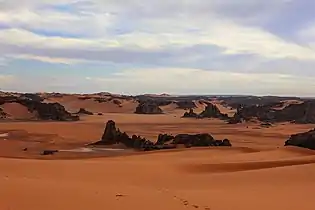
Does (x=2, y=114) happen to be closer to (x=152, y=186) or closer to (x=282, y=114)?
(x=282, y=114)

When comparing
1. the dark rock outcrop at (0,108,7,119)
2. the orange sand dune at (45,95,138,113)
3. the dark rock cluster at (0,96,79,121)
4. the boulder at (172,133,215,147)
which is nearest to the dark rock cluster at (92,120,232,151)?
the boulder at (172,133,215,147)

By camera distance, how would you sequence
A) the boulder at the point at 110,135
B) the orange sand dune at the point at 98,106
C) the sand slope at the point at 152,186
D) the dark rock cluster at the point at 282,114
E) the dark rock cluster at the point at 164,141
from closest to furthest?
the sand slope at the point at 152,186, the dark rock cluster at the point at 164,141, the boulder at the point at 110,135, the dark rock cluster at the point at 282,114, the orange sand dune at the point at 98,106

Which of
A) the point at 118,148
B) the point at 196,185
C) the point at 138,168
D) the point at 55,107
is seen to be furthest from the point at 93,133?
the point at 196,185

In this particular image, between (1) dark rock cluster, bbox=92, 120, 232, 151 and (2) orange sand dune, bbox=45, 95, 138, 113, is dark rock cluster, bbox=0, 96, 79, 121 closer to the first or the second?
(2) orange sand dune, bbox=45, 95, 138, 113

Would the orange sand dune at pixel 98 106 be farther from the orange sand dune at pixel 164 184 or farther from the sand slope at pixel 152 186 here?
the sand slope at pixel 152 186

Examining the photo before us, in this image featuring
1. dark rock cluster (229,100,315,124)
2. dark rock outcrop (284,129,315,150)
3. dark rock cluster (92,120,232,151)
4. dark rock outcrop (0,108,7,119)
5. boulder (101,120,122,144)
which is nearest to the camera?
dark rock outcrop (284,129,315,150)

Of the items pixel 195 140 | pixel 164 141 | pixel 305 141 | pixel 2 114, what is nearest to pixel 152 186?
pixel 305 141

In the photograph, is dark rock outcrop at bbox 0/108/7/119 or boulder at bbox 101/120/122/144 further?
dark rock outcrop at bbox 0/108/7/119

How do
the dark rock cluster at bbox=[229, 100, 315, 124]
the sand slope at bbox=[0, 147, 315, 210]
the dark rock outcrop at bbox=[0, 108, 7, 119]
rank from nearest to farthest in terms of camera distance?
the sand slope at bbox=[0, 147, 315, 210]
the dark rock outcrop at bbox=[0, 108, 7, 119]
the dark rock cluster at bbox=[229, 100, 315, 124]

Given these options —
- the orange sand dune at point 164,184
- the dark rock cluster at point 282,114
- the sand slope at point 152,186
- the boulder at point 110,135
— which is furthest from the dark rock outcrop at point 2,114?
the sand slope at point 152,186

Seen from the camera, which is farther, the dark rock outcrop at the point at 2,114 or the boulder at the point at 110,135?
the dark rock outcrop at the point at 2,114

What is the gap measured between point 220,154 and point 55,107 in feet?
104

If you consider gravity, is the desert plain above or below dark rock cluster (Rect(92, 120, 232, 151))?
above

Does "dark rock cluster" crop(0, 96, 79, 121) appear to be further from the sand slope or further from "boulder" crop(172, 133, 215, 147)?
the sand slope
